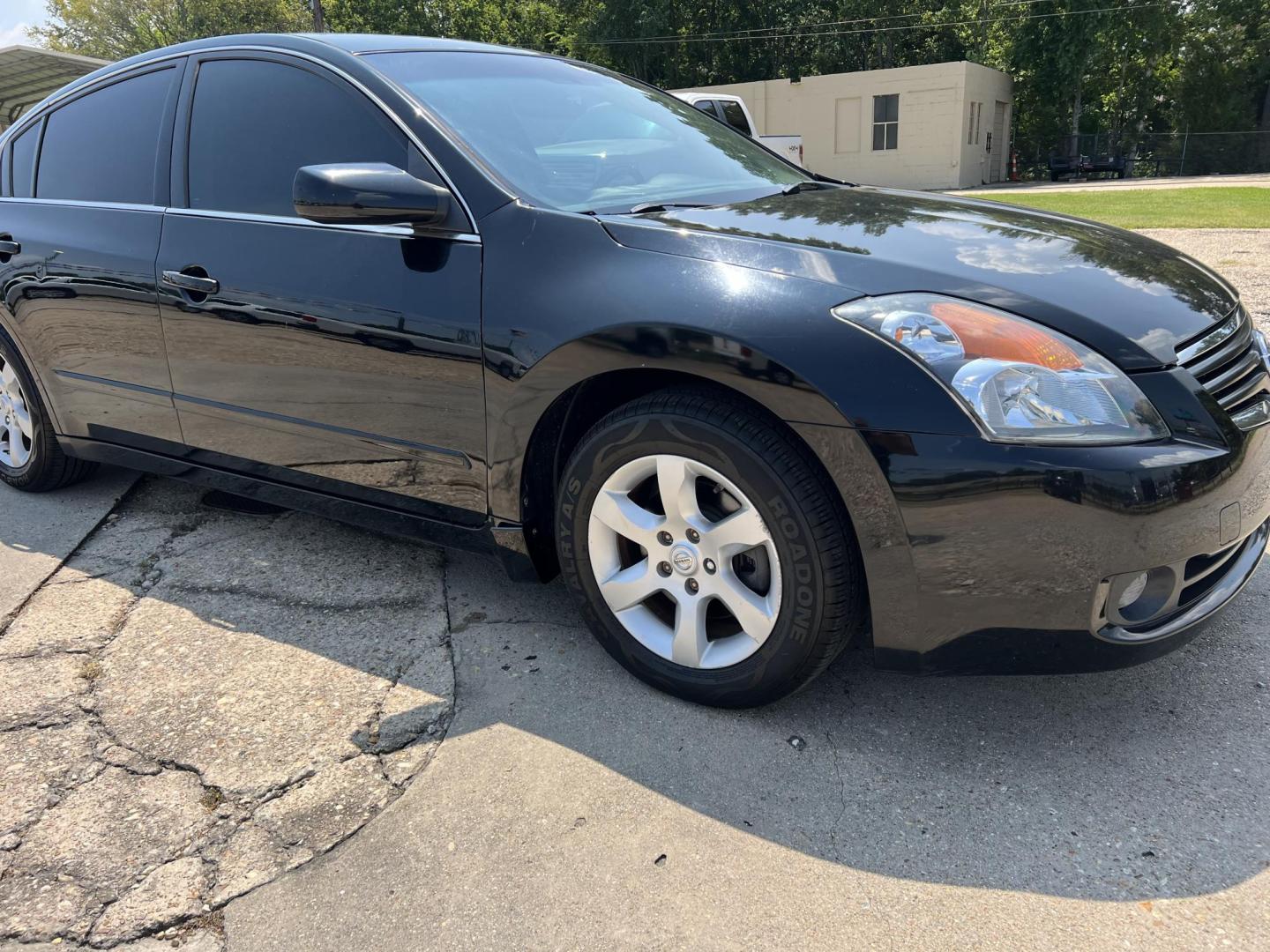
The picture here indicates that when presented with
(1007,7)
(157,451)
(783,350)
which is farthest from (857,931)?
(1007,7)

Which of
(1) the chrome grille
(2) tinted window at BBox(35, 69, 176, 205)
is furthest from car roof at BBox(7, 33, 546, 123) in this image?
(1) the chrome grille

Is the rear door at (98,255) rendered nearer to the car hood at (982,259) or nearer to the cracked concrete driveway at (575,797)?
the cracked concrete driveway at (575,797)

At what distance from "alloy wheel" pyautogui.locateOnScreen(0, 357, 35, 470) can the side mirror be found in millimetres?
2220

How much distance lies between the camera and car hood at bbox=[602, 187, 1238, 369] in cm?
202

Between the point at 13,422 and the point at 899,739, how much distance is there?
3.84 metres

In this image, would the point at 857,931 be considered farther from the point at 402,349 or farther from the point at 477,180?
the point at 477,180

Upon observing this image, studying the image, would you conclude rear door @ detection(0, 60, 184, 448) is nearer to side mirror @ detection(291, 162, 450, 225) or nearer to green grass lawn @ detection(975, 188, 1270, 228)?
side mirror @ detection(291, 162, 450, 225)

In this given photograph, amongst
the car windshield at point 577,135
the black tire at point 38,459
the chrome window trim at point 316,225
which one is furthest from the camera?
the black tire at point 38,459

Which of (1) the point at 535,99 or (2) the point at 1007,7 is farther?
(2) the point at 1007,7

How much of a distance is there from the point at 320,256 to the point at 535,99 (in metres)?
0.87

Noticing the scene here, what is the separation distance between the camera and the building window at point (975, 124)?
31250 mm

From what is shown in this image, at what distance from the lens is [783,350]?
6.51 ft

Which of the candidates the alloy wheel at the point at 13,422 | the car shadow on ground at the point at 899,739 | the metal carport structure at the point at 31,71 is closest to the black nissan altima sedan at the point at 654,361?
the car shadow on ground at the point at 899,739

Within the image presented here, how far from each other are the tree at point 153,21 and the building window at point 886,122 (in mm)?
24905
